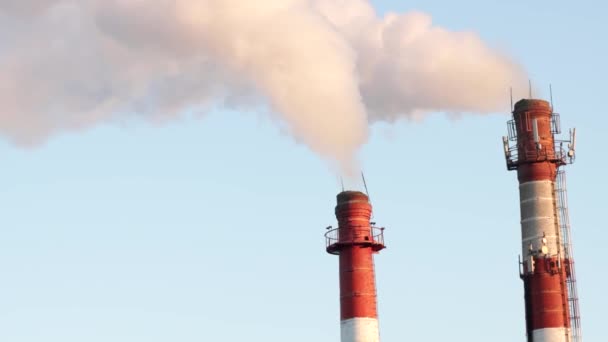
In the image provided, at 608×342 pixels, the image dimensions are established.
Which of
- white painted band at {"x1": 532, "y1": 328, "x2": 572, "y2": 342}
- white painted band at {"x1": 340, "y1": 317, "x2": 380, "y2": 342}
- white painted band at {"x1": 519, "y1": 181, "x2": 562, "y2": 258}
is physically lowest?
white painted band at {"x1": 532, "y1": 328, "x2": 572, "y2": 342}

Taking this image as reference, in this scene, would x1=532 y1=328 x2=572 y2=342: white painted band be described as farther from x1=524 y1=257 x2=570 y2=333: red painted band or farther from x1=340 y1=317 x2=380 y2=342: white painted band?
x1=340 y1=317 x2=380 y2=342: white painted band

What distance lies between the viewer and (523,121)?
6812cm

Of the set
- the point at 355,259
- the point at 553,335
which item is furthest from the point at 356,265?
the point at 553,335

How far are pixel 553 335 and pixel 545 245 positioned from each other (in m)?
4.34

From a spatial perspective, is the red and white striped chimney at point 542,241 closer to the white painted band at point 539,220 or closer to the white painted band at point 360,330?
the white painted band at point 539,220

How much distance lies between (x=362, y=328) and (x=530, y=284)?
27.7ft

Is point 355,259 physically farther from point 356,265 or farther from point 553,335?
point 553,335

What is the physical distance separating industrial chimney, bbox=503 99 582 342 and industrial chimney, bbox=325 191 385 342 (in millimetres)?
7269

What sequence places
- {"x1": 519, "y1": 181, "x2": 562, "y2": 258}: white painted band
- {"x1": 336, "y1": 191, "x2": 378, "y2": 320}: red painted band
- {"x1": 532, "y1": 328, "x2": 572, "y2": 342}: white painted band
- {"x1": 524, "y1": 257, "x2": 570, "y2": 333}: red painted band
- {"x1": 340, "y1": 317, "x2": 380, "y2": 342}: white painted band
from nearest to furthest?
1. {"x1": 532, "y1": 328, "x2": 572, "y2": 342}: white painted band
2. {"x1": 524, "y1": 257, "x2": 570, "y2": 333}: red painted band
3. {"x1": 340, "y1": 317, "x2": 380, "y2": 342}: white painted band
4. {"x1": 519, "y1": 181, "x2": 562, "y2": 258}: white painted band
5. {"x1": 336, "y1": 191, "x2": 378, "y2": 320}: red painted band

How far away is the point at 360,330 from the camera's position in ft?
214

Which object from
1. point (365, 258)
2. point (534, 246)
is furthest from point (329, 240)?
point (534, 246)

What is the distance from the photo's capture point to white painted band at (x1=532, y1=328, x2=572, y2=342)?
211 feet

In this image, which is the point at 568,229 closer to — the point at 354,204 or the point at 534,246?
the point at 534,246

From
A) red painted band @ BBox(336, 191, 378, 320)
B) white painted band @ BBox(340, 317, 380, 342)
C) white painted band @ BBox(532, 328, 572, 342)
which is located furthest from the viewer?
red painted band @ BBox(336, 191, 378, 320)
